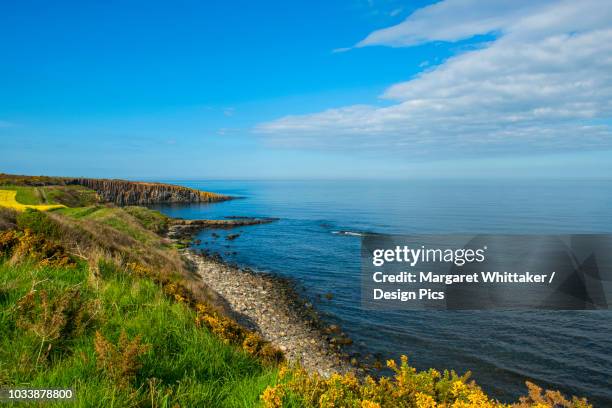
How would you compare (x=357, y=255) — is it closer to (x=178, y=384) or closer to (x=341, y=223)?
(x=341, y=223)

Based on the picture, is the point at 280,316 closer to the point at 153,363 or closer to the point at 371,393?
the point at 153,363

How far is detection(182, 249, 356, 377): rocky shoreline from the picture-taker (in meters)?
16.9

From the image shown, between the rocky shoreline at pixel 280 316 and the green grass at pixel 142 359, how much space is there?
8.74 m

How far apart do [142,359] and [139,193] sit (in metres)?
129

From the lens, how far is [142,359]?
4.65 metres

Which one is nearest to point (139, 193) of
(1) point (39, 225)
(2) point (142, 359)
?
(1) point (39, 225)

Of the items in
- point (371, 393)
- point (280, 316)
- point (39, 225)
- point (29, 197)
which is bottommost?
point (280, 316)

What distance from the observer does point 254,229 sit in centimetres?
6288

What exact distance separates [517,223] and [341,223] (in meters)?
31.4

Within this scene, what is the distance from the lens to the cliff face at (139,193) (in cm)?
11494

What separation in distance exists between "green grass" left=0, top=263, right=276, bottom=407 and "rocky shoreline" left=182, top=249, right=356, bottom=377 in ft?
28.7

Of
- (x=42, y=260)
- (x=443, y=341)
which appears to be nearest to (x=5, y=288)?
(x=42, y=260)

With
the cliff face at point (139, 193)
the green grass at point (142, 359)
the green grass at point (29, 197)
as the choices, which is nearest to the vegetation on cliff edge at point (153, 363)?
the green grass at point (142, 359)

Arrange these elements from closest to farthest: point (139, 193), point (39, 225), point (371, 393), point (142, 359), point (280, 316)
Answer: point (371, 393) < point (142, 359) < point (39, 225) < point (280, 316) < point (139, 193)
